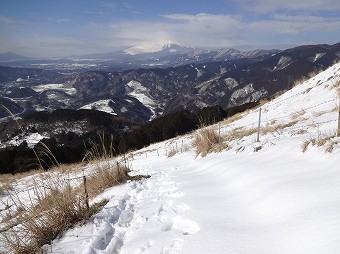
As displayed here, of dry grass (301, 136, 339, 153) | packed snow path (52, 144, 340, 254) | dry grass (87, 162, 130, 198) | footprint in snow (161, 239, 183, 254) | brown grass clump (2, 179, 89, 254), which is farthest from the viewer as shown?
dry grass (87, 162, 130, 198)

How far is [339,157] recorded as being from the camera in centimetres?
370

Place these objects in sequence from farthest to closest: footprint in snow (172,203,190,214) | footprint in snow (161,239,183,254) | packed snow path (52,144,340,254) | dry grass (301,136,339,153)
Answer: dry grass (301,136,339,153) → footprint in snow (172,203,190,214) → footprint in snow (161,239,183,254) → packed snow path (52,144,340,254)

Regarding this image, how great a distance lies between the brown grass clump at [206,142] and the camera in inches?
324

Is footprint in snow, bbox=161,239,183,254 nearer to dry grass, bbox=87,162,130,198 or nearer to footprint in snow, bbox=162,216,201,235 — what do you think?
footprint in snow, bbox=162,216,201,235

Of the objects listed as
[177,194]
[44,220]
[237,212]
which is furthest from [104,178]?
[237,212]

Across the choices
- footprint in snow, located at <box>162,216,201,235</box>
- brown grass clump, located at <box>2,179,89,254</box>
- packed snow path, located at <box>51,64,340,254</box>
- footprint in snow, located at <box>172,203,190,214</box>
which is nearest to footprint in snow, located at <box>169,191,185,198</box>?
packed snow path, located at <box>51,64,340,254</box>

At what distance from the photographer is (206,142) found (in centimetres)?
848

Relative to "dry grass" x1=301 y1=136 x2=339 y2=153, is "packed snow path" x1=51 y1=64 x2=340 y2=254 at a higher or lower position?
lower

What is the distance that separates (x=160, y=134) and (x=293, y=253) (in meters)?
59.7

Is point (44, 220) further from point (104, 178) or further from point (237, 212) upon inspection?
point (104, 178)

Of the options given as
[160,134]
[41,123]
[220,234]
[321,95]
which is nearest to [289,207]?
[220,234]

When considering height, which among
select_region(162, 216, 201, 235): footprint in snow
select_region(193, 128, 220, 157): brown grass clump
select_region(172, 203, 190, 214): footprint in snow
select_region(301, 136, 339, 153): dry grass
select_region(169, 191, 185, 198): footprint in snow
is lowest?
select_region(193, 128, 220, 157): brown grass clump

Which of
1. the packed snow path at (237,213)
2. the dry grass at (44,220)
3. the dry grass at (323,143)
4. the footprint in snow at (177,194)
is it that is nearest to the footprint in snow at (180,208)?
the packed snow path at (237,213)

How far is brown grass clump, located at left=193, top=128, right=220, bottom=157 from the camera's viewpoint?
8227mm
